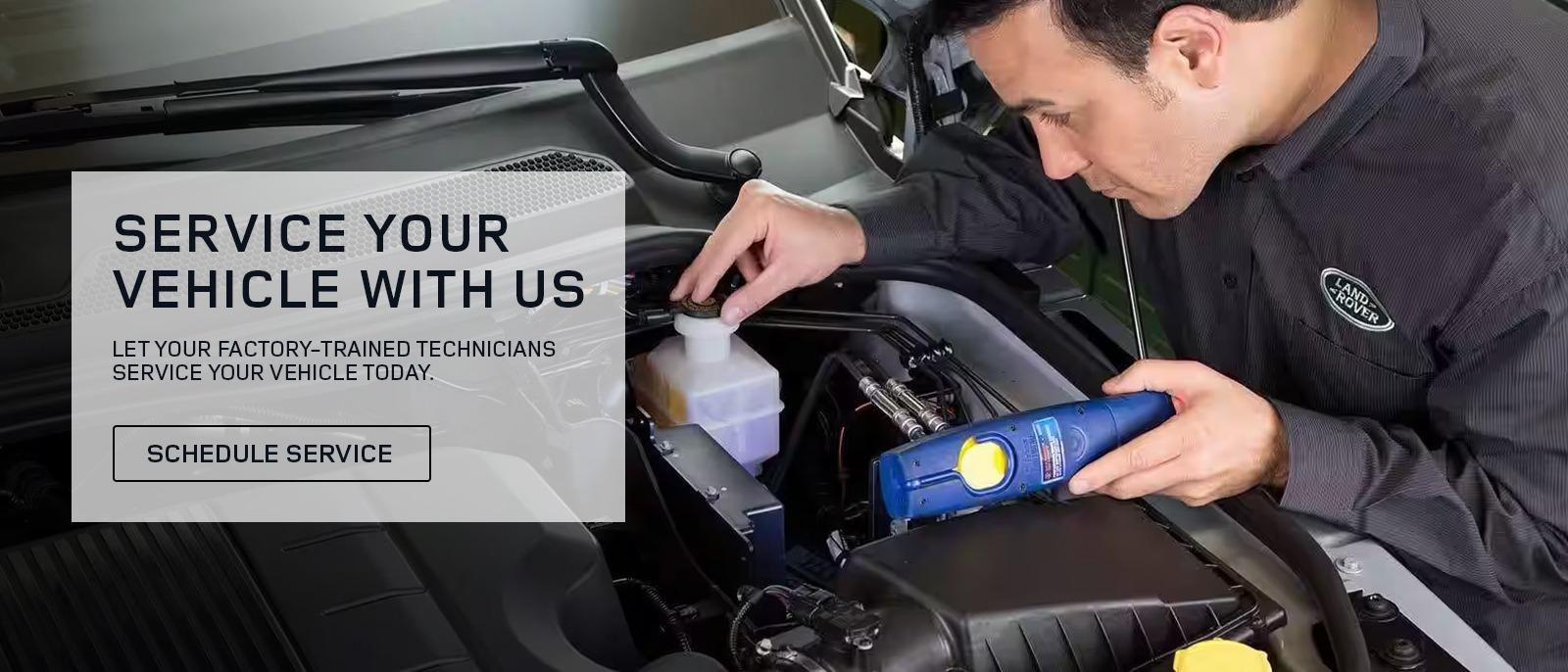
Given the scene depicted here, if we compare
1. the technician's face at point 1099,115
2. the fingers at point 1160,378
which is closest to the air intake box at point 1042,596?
the fingers at point 1160,378

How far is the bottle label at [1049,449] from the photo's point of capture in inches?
47.0

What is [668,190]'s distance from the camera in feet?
5.67

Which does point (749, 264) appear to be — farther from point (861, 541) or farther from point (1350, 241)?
point (1350, 241)

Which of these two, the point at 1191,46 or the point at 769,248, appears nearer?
the point at 1191,46

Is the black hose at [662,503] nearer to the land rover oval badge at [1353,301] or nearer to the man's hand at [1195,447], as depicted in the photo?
the man's hand at [1195,447]

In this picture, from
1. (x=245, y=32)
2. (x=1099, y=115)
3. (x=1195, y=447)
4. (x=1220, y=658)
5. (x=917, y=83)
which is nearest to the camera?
(x=1220, y=658)

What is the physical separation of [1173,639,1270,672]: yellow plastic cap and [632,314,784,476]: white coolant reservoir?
0.55 metres

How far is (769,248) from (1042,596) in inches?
23.6

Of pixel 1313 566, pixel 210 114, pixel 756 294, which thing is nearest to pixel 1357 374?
pixel 1313 566

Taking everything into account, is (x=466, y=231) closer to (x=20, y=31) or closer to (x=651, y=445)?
(x=651, y=445)

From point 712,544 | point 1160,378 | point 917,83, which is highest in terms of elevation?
point 917,83

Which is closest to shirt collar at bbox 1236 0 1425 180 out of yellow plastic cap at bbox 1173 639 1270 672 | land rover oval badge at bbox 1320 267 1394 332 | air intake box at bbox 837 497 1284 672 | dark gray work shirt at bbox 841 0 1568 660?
dark gray work shirt at bbox 841 0 1568 660

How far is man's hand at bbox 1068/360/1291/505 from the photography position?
4.01 feet

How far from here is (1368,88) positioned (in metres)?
1.42
